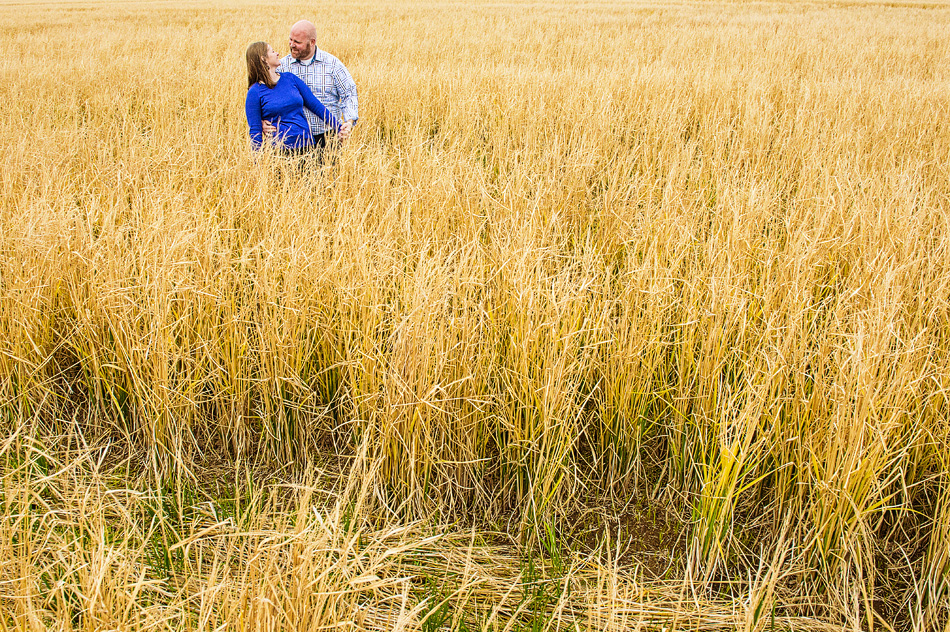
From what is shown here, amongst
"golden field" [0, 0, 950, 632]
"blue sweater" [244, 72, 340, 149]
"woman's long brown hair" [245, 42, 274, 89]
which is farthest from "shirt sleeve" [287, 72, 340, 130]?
"golden field" [0, 0, 950, 632]

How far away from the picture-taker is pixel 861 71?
629 cm

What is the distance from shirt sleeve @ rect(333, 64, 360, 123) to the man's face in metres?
0.21

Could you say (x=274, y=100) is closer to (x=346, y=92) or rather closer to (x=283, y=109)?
(x=283, y=109)

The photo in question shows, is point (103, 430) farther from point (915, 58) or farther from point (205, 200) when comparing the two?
point (915, 58)

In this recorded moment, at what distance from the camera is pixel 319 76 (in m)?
4.00

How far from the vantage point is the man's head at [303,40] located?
150 inches

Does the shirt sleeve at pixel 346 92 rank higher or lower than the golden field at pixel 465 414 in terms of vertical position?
higher

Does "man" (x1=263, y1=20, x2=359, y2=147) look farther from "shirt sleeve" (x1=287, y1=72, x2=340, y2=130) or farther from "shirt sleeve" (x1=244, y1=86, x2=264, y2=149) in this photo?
"shirt sleeve" (x1=244, y1=86, x2=264, y2=149)

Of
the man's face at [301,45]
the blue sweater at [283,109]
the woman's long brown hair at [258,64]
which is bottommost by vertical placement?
the blue sweater at [283,109]

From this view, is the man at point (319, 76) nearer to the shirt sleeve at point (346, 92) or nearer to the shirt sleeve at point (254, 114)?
the shirt sleeve at point (346, 92)

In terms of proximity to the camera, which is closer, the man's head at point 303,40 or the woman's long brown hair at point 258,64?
the woman's long brown hair at point 258,64

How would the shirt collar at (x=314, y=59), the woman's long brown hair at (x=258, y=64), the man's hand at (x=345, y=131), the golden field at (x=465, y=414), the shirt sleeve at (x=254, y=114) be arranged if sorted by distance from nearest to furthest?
the golden field at (x=465, y=414) < the woman's long brown hair at (x=258, y=64) < the shirt sleeve at (x=254, y=114) < the man's hand at (x=345, y=131) < the shirt collar at (x=314, y=59)

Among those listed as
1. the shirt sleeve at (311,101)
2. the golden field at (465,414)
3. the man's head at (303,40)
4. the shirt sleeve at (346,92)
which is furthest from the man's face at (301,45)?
the golden field at (465,414)

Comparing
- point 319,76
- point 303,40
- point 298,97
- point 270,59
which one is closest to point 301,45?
point 303,40
